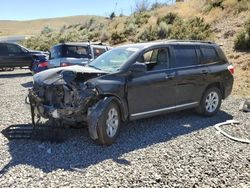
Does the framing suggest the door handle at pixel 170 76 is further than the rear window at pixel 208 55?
No

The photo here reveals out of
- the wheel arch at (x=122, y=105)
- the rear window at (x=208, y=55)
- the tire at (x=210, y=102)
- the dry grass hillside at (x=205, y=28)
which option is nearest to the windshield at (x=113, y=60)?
the wheel arch at (x=122, y=105)

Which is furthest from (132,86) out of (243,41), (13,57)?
(13,57)

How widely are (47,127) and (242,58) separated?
438 inches

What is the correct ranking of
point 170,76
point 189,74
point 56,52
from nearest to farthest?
1. point 170,76
2. point 189,74
3. point 56,52

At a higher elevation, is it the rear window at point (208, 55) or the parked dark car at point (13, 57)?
the rear window at point (208, 55)

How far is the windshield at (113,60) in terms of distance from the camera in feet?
24.9

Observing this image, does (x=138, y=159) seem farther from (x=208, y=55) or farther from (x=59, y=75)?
(x=208, y=55)

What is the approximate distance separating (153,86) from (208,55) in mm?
2296

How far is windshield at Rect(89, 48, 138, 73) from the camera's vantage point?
758 centimetres

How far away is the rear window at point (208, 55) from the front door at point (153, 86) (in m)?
1.29

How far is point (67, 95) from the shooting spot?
6867 millimetres

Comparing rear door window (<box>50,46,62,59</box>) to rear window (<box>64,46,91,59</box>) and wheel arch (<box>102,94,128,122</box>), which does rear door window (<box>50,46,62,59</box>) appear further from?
wheel arch (<box>102,94,128,122</box>)

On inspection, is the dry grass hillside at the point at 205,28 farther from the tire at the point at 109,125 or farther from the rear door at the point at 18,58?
the rear door at the point at 18,58

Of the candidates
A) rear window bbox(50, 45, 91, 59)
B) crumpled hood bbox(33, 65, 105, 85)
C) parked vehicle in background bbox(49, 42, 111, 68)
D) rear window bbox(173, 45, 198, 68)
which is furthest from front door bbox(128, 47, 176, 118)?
rear window bbox(50, 45, 91, 59)
